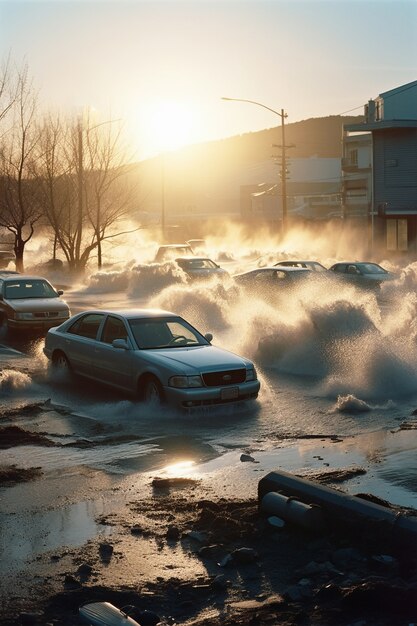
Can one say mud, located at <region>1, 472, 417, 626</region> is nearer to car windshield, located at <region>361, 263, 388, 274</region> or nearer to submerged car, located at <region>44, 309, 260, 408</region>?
submerged car, located at <region>44, 309, 260, 408</region>

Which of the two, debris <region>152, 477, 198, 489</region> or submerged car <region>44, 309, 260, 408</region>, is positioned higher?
submerged car <region>44, 309, 260, 408</region>

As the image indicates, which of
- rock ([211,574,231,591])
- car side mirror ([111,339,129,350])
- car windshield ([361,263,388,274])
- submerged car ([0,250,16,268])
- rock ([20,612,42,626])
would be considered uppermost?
car side mirror ([111,339,129,350])

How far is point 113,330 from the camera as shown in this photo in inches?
585

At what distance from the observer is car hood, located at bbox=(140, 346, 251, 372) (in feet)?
43.3

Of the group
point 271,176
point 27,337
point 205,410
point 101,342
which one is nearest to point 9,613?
point 205,410

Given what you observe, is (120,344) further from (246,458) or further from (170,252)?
(170,252)

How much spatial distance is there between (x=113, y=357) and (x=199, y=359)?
1532mm

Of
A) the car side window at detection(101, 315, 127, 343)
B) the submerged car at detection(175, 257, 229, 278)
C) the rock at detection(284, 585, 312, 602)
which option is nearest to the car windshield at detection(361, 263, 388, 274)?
the submerged car at detection(175, 257, 229, 278)

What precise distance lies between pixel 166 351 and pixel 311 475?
177 inches

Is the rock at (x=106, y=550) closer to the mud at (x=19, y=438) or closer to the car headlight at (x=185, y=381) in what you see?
the mud at (x=19, y=438)

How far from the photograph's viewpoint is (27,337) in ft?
77.3

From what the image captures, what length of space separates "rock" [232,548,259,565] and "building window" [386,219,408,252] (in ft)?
174

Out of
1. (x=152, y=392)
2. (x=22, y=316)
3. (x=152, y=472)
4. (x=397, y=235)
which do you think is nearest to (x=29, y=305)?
(x=22, y=316)

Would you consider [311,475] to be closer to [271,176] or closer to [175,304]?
[175,304]
